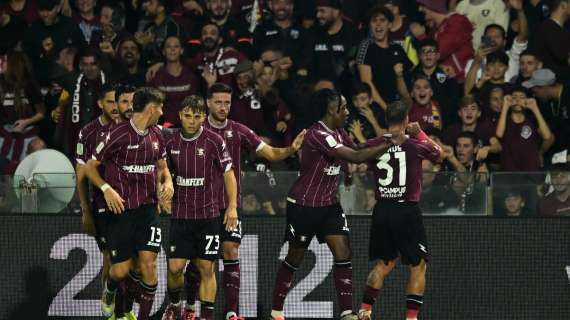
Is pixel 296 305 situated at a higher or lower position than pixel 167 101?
lower

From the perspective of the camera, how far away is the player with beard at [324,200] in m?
14.5

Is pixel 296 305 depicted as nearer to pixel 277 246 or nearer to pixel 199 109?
pixel 277 246

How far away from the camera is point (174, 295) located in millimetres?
14484

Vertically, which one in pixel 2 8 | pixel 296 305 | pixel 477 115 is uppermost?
pixel 2 8

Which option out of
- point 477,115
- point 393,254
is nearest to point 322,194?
point 393,254

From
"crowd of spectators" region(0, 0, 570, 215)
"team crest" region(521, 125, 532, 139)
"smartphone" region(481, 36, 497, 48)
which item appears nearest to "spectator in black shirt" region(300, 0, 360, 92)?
"crowd of spectators" region(0, 0, 570, 215)

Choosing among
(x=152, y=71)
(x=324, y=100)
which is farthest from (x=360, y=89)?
(x=324, y=100)

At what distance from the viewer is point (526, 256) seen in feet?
50.4

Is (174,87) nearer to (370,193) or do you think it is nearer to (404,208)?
(370,193)

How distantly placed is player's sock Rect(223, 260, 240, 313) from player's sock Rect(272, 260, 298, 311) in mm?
436

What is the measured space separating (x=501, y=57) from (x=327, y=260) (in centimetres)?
400

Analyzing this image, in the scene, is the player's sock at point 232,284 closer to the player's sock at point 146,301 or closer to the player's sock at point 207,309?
the player's sock at point 207,309

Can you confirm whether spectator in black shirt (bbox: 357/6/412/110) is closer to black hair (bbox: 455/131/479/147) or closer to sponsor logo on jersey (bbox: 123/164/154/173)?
black hair (bbox: 455/131/479/147)

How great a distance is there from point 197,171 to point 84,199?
46.7 inches
